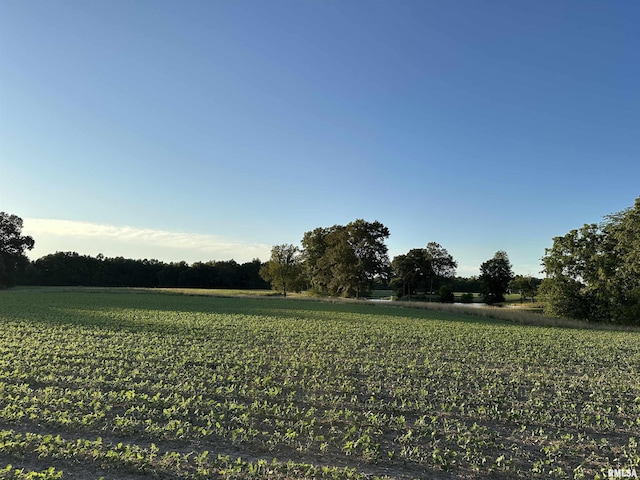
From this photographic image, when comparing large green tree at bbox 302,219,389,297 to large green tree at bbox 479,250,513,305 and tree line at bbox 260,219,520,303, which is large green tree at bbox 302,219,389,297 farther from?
large green tree at bbox 479,250,513,305

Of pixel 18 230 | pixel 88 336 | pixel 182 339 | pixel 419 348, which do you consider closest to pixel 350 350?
pixel 419 348

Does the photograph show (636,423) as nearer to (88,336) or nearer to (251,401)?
(251,401)

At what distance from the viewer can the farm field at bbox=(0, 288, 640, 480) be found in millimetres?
5906

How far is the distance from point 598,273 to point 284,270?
178ft

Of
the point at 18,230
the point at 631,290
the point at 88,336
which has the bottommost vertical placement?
the point at 88,336

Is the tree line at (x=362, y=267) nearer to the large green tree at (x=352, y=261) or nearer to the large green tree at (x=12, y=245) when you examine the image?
the large green tree at (x=352, y=261)

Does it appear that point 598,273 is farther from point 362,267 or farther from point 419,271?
point 419,271

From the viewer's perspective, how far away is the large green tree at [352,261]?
226 ft

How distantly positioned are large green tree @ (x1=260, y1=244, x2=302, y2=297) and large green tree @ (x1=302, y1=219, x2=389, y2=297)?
6.42m

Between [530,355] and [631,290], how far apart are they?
3224 cm

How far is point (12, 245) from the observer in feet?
250

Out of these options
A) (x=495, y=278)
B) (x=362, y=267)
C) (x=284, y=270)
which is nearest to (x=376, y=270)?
(x=362, y=267)

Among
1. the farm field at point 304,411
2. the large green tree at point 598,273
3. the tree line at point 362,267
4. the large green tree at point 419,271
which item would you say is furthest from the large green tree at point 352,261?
the farm field at point 304,411

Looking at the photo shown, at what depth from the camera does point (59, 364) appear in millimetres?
11812
